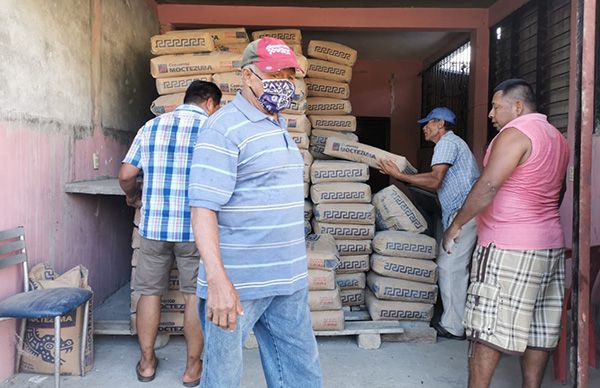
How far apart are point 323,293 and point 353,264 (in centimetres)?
60

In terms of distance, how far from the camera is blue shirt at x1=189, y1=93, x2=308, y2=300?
1816 millimetres

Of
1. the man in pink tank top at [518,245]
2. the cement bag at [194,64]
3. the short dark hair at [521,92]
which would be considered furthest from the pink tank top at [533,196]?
the cement bag at [194,64]

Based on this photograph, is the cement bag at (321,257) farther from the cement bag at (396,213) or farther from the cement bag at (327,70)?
the cement bag at (327,70)

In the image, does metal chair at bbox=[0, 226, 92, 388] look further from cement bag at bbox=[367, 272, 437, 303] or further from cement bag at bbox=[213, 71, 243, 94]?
cement bag at bbox=[367, 272, 437, 303]

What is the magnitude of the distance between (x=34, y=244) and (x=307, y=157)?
2.10 meters

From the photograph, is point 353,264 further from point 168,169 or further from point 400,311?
point 168,169

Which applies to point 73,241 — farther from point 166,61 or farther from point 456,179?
point 456,179

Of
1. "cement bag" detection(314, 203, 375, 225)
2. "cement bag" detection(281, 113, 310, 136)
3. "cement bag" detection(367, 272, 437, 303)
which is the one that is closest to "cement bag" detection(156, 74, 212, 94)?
"cement bag" detection(281, 113, 310, 136)

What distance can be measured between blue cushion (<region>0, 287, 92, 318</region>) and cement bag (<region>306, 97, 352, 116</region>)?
2.68 meters

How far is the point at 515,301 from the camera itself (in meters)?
2.51

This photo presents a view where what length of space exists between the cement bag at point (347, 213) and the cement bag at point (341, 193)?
0.05 m

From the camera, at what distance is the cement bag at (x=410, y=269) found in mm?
4012

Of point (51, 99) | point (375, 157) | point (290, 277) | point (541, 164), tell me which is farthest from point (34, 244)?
point (541, 164)

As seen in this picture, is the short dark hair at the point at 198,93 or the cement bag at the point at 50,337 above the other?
the short dark hair at the point at 198,93
